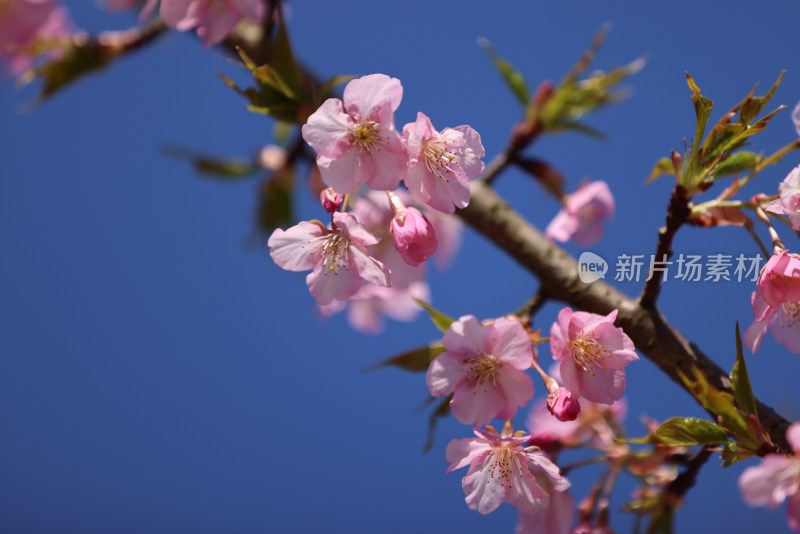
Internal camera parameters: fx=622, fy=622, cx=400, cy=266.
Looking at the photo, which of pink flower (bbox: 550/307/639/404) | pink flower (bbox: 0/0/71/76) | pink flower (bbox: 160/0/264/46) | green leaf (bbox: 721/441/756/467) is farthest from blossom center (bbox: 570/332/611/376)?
pink flower (bbox: 0/0/71/76)

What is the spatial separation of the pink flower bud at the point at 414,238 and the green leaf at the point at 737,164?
244 mm

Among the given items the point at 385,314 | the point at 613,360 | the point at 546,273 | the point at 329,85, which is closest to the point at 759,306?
the point at 613,360

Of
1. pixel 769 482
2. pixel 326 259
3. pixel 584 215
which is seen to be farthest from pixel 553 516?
pixel 584 215

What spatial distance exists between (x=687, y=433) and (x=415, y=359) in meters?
0.23

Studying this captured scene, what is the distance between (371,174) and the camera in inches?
17.9

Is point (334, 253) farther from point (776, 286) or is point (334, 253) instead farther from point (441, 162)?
point (776, 286)

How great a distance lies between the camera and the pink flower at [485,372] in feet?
1.53

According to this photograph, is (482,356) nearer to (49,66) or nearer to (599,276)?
(599,276)

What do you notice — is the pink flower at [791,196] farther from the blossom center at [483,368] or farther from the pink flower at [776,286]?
the blossom center at [483,368]

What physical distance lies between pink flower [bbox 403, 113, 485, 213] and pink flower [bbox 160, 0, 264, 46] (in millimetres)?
262

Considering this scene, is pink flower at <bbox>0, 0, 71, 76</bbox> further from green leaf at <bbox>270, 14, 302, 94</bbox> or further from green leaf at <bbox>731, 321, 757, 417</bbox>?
green leaf at <bbox>731, 321, 757, 417</bbox>

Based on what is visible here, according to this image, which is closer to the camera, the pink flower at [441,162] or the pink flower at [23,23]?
the pink flower at [441,162]

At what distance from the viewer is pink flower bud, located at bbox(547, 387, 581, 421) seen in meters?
0.45

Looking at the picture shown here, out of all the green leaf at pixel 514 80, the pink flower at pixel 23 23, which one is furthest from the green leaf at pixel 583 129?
the pink flower at pixel 23 23
